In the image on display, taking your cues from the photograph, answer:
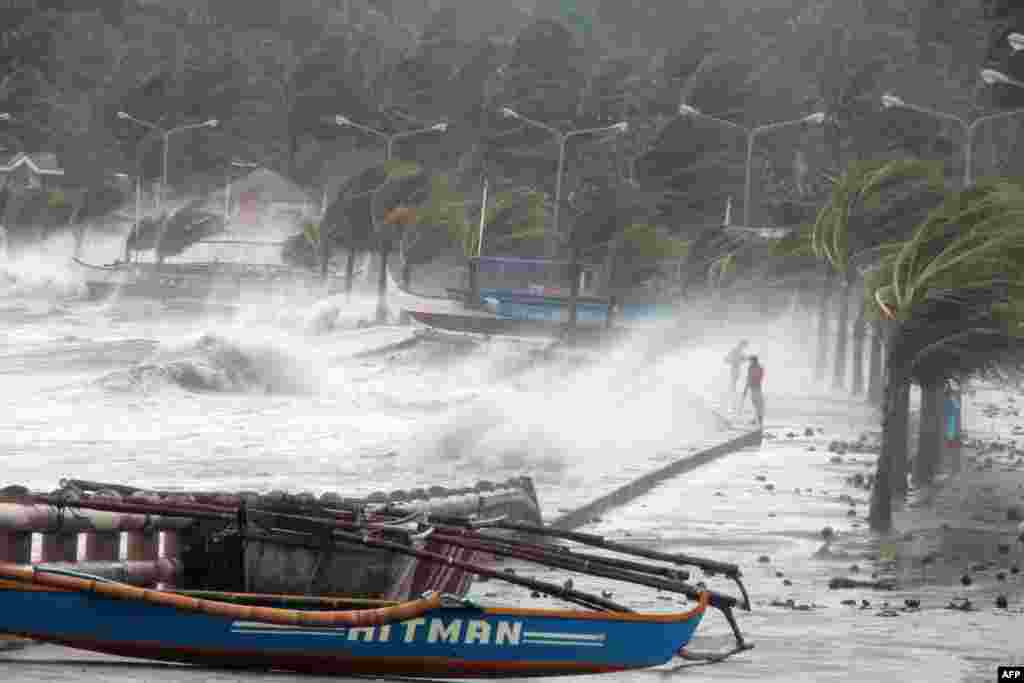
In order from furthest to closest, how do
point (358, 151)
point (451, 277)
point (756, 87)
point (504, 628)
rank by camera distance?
1. point (358, 151)
2. point (756, 87)
3. point (451, 277)
4. point (504, 628)

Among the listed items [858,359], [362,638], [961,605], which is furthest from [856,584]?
[858,359]

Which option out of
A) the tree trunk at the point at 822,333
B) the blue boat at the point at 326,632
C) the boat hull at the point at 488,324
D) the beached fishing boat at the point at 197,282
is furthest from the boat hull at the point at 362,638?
the beached fishing boat at the point at 197,282

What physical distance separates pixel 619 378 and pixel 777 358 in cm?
1635

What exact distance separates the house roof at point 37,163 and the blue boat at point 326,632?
180151 millimetres

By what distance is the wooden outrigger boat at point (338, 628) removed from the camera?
11273mm

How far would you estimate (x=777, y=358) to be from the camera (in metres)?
70.1

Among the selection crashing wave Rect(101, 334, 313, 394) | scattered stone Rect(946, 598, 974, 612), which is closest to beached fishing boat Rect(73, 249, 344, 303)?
crashing wave Rect(101, 334, 313, 394)

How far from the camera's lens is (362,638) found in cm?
1153

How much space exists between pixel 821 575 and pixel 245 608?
32.7 feet

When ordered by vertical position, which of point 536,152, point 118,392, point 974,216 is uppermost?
point 536,152

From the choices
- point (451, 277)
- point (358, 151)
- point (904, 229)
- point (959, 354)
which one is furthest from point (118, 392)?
point (358, 151)

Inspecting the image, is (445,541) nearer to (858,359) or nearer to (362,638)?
(362,638)

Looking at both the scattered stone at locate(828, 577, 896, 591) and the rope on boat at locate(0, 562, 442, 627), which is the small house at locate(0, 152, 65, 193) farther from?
the rope on boat at locate(0, 562, 442, 627)

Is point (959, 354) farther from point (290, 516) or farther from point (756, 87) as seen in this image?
point (756, 87)
